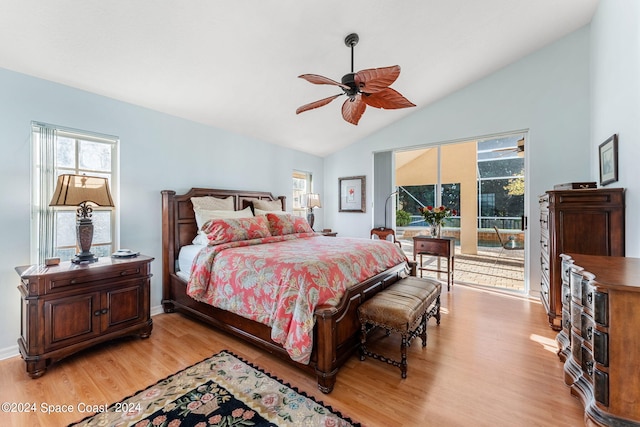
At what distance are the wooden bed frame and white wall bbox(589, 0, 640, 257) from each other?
1.99m

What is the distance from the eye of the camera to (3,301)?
2.29m

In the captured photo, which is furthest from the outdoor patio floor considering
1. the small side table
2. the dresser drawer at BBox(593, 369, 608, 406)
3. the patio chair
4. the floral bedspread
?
the dresser drawer at BBox(593, 369, 608, 406)

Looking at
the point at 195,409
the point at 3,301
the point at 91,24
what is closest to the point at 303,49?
the point at 91,24

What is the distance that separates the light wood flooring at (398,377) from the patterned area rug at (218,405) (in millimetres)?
110

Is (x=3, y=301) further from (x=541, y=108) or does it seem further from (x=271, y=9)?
(x=541, y=108)

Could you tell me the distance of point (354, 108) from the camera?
102 inches

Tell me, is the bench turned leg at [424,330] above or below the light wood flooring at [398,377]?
above

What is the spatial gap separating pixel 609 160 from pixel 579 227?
739 mm

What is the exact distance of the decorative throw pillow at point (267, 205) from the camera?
4.18 m

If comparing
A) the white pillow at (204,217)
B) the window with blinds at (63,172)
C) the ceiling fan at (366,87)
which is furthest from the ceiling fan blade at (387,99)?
the window with blinds at (63,172)

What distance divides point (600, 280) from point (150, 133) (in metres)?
4.06

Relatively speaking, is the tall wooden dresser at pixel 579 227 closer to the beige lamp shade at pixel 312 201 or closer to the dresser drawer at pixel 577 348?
the dresser drawer at pixel 577 348

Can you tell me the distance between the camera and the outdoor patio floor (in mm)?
4316

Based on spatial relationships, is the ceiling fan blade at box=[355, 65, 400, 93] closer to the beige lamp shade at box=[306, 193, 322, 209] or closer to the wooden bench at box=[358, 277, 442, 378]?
the wooden bench at box=[358, 277, 442, 378]
